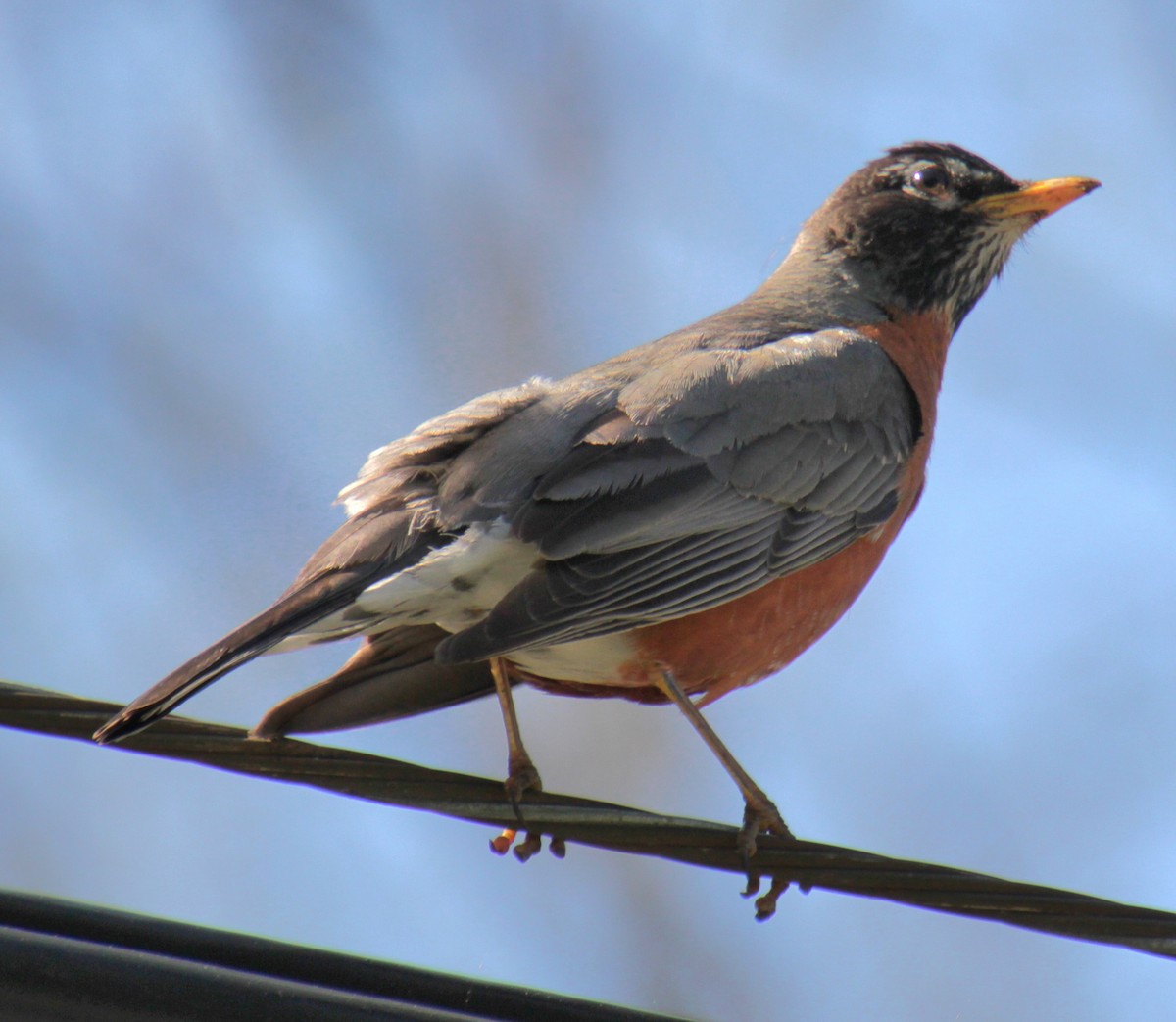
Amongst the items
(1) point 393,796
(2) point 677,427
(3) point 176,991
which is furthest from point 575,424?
(3) point 176,991

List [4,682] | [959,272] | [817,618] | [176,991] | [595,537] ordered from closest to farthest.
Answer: [176,991] → [4,682] → [595,537] → [817,618] → [959,272]

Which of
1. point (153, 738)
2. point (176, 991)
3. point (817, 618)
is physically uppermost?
point (153, 738)

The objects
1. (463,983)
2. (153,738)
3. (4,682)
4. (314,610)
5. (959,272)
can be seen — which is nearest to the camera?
(463,983)

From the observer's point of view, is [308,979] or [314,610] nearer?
[308,979]

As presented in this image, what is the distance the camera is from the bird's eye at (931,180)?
545 cm

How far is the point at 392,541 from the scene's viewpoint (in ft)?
11.5

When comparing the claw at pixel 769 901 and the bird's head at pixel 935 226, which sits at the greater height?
the bird's head at pixel 935 226

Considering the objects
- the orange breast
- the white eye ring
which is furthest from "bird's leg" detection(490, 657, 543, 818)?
the white eye ring

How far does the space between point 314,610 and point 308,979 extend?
1328 millimetres

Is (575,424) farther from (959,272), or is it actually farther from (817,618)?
(959,272)

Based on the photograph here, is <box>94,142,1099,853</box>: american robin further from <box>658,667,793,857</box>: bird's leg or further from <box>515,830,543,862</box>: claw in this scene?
<box>515,830,543,862</box>: claw

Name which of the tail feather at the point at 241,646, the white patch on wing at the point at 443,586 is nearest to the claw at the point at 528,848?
the white patch on wing at the point at 443,586

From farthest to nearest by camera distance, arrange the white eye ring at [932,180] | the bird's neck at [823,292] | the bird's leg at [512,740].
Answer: the white eye ring at [932,180] → the bird's neck at [823,292] → the bird's leg at [512,740]

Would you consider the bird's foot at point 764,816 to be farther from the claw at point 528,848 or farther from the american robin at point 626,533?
the claw at point 528,848
